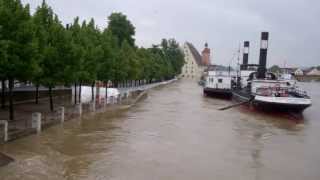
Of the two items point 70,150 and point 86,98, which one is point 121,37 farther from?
point 70,150

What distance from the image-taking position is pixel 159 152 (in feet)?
68.3

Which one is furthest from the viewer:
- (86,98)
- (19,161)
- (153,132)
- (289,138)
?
(86,98)

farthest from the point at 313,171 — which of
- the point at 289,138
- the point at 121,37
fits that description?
the point at 121,37

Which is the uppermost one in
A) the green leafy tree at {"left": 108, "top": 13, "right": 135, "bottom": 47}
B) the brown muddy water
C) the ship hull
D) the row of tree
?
the green leafy tree at {"left": 108, "top": 13, "right": 135, "bottom": 47}

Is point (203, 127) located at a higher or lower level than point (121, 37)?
lower

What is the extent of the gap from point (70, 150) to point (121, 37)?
62.6 m

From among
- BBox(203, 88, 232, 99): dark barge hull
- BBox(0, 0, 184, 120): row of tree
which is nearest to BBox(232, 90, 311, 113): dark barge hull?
BBox(0, 0, 184, 120): row of tree

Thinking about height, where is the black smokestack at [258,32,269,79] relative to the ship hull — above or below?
above

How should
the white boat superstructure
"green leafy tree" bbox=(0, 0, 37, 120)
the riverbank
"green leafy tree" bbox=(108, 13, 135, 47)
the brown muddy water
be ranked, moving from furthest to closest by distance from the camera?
"green leafy tree" bbox=(108, 13, 135, 47)
the white boat superstructure
"green leafy tree" bbox=(0, 0, 37, 120)
the riverbank
the brown muddy water

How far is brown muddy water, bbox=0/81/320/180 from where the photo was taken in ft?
54.4

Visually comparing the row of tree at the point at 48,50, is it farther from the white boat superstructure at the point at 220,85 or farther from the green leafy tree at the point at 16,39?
the white boat superstructure at the point at 220,85

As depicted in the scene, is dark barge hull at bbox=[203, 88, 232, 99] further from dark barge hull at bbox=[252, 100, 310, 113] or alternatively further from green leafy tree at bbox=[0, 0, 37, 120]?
green leafy tree at bbox=[0, 0, 37, 120]

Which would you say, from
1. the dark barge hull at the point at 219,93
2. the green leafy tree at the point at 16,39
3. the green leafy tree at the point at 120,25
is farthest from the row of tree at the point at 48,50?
the green leafy tree at the point at 120,25

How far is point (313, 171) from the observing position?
18734 mm
